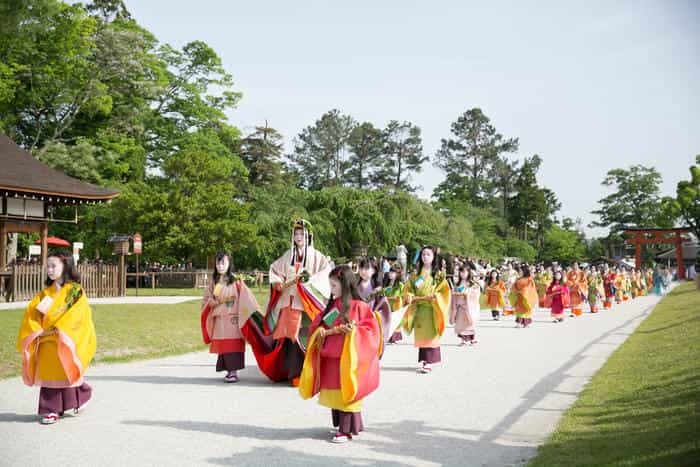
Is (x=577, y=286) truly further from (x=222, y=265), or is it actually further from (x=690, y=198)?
(x=690, y=198)

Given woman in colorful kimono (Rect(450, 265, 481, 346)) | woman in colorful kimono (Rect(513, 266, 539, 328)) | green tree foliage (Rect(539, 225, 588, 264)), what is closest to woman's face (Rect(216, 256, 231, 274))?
woman in colorful kimono (Rect(450, 265, 481, 346))

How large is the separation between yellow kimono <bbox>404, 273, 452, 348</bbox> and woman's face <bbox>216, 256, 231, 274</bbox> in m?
2.99

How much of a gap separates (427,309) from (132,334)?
21.0 feet

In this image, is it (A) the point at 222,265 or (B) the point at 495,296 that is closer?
(A) the point at 222,265

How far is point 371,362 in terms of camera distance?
6027mm

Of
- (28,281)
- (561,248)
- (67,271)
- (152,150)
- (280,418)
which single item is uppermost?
(152,150)

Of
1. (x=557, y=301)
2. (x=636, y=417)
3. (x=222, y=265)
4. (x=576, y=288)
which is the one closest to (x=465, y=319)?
(x=222, y=265)

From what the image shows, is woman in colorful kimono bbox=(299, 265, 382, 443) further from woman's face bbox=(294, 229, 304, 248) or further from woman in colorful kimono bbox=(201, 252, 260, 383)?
woman in colorful kimono bbox=(201, 252, 260, 383)

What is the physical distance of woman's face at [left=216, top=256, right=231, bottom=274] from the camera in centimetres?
916

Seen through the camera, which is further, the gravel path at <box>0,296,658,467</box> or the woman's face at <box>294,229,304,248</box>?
the woman's face at <box>294,229,304,248</box>

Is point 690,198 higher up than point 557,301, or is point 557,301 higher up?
point 690,198

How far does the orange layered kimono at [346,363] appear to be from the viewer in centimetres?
586

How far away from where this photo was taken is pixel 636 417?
643 centimetres

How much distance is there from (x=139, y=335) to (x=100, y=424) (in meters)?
7.20
